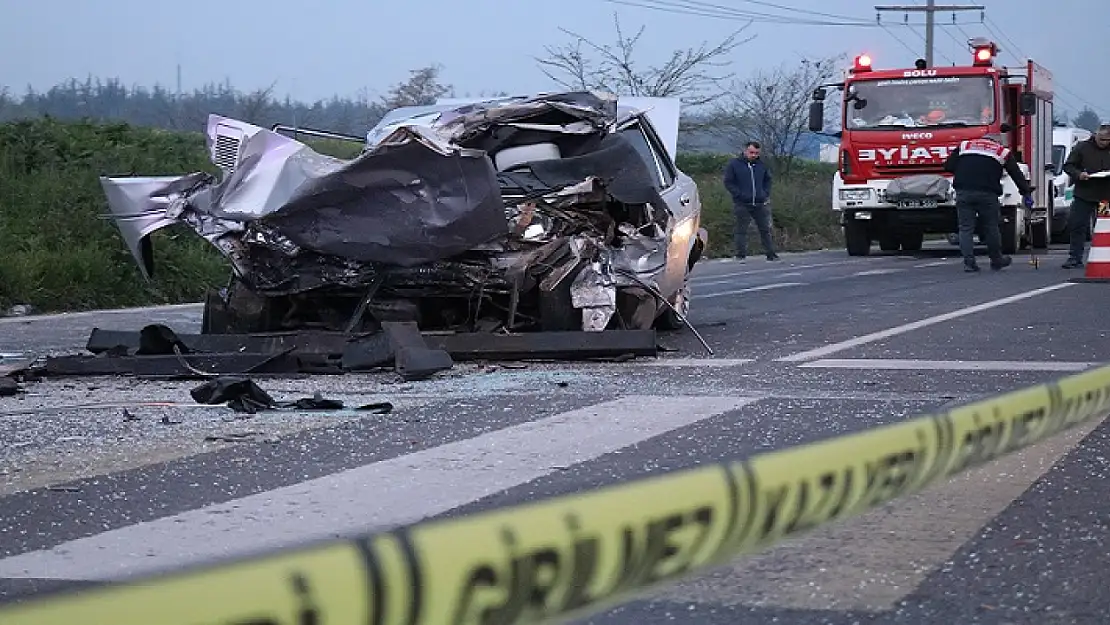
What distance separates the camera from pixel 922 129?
2269 centimetres

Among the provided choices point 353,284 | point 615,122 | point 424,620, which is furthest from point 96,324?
point 424,620

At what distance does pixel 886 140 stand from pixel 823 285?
740 cm

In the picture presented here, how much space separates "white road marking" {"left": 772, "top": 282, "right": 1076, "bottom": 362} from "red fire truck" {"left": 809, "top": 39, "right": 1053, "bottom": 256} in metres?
8.87

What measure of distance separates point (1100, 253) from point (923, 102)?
7882 millimetres

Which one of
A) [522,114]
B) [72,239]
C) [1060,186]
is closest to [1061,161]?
[1060,186]

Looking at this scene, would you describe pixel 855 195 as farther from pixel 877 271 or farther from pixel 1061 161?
pixel 1061 161

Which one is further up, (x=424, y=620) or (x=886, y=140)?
(x=886, y=140)

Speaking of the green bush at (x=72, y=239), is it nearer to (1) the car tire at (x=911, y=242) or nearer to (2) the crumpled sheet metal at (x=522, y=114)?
(2) the crumpled sheet metal at (x=522, y=114)

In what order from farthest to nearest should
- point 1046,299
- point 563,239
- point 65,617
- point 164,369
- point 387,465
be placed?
1. point 1046,299
2. point 563,239
3. point 164,369
4. point 387,465
5. point 65,617

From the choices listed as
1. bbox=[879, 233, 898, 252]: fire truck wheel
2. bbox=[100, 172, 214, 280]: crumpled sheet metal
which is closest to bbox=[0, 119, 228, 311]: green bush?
bbox=[100, 172, 214, 280]: crumpled sheet metal

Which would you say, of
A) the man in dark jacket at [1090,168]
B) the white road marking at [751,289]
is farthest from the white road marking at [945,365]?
the man in dark jacket at [1090,168]

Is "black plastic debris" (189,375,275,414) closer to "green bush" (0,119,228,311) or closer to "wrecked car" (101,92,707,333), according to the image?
"wrecked car" (101,92,707,333)

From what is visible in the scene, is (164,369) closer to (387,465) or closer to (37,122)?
(387,465)

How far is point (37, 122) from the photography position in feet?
67.1
